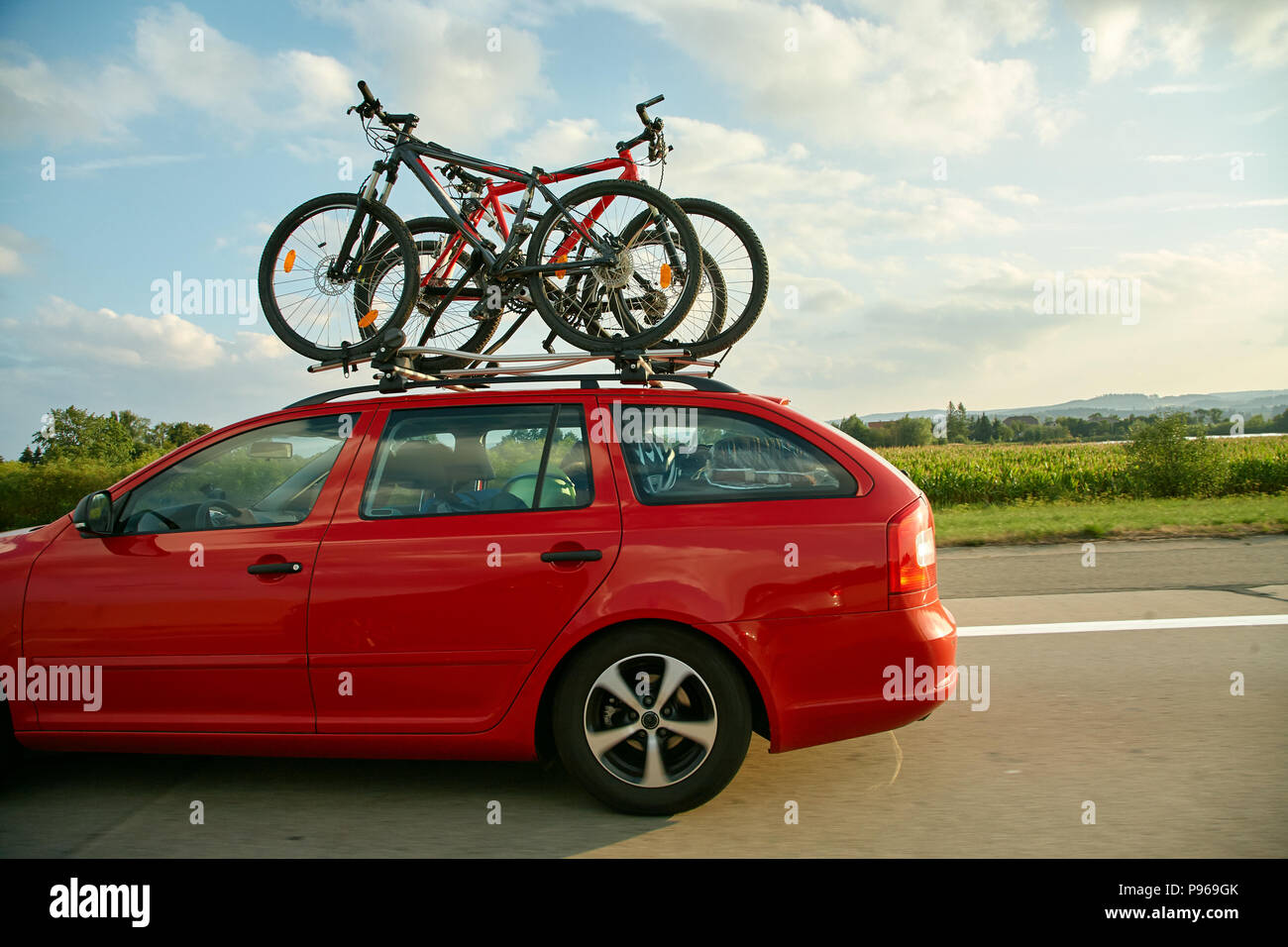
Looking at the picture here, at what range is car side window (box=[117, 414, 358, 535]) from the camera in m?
4.21

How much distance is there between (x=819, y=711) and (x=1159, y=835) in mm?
1276

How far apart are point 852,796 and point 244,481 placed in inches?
113

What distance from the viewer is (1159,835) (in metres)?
3.64

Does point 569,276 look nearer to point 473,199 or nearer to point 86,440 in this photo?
point 473,199

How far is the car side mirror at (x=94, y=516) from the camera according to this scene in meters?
4.13

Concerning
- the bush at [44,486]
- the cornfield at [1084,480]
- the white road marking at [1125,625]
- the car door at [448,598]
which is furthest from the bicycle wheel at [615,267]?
the cornfield at [1084,480]

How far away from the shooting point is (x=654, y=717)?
3852 millimetres

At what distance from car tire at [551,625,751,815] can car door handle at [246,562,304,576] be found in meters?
1.16

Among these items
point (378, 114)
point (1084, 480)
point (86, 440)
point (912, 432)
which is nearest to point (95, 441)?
point (86, 440)

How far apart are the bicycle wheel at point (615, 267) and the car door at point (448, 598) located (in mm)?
1683

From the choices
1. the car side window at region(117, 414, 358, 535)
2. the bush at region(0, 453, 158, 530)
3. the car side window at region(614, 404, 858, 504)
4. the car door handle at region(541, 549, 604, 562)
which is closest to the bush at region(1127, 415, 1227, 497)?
the bush at region(0, 453, 158, 530)

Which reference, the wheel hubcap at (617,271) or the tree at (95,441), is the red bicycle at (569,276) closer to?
the wheel hubcap at (617,271)
